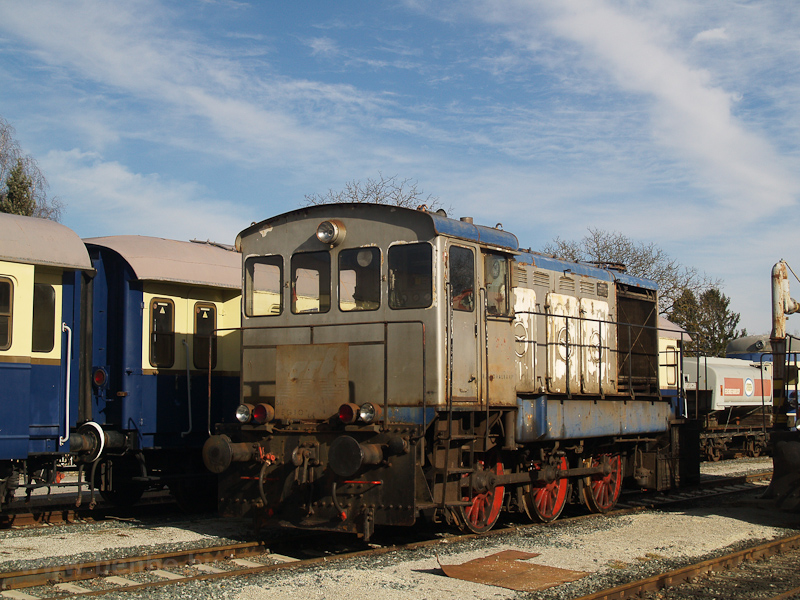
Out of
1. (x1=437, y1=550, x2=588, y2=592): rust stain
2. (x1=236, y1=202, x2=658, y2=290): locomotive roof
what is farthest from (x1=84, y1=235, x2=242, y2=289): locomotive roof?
(x1=437, y1=550, x2=588, y2=592): rust stain

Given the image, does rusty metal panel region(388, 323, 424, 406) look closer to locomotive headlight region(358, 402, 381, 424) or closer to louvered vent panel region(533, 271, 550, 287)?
locomotive headlight region(358, 402, 381, 424)

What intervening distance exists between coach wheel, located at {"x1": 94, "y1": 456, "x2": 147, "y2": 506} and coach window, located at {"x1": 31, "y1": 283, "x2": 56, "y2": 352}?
1.94 m

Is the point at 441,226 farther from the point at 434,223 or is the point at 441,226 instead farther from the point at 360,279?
the point at 360,279

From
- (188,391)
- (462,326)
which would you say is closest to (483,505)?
(462,326)

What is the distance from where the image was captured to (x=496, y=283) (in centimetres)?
923

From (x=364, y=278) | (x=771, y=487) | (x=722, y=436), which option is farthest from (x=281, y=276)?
(x=722, y=436)

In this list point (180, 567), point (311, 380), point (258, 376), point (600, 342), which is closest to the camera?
point (180, 567)

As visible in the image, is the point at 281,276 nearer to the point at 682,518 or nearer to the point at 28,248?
the point at 28,248

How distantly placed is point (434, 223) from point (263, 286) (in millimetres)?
2412

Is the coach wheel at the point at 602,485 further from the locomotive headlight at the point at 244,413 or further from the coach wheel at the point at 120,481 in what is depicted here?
the coach wheel at the point at 120,481

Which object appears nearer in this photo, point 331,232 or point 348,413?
point 348,413

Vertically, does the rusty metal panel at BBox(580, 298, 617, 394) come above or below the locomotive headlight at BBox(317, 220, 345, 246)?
below

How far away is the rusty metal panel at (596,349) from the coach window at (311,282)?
4.02 meters

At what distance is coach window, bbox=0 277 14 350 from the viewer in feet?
30.4
